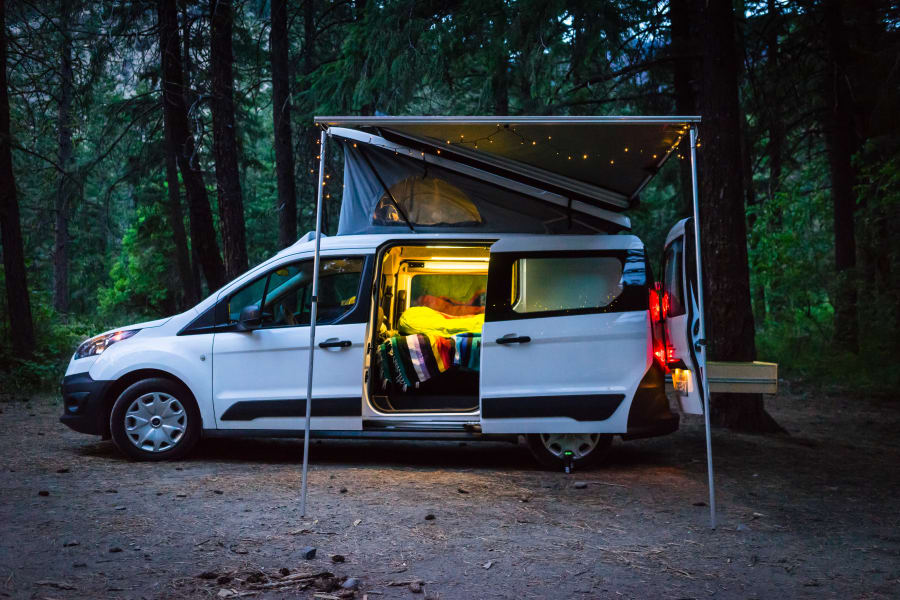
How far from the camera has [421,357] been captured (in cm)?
779

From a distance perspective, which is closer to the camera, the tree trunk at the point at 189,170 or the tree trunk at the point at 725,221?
the tree trunk at the point at 725,221

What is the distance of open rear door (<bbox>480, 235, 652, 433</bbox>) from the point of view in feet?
23.5

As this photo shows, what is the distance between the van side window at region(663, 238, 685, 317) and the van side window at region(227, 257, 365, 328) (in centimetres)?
267

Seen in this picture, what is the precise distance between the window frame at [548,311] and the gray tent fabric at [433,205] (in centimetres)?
34

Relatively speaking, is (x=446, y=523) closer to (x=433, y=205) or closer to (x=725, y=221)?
(x=433, y=205)

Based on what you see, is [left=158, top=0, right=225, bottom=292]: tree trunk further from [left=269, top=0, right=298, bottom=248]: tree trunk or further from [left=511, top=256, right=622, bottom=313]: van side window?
[left=511, top=256, right=622, bottom=313]: van side window

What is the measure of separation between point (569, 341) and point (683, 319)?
3.36 ft

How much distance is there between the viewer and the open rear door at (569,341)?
7172mm

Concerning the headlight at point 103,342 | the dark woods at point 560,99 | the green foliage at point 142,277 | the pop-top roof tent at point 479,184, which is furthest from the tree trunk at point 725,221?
the green foliage at point 142,277

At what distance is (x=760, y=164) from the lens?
17.9 m

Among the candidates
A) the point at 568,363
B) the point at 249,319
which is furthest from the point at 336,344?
the point at 568,363

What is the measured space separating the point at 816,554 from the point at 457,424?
10.4 feet

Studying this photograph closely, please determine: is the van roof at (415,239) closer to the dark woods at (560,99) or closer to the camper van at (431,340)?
the camper van at (431,340)

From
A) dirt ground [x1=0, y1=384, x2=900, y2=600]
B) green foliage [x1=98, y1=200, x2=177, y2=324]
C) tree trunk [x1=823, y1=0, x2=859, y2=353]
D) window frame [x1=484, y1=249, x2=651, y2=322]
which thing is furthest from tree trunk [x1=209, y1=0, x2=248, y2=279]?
green foliage [x1=98, y1=200, x2=177, y2=324]
